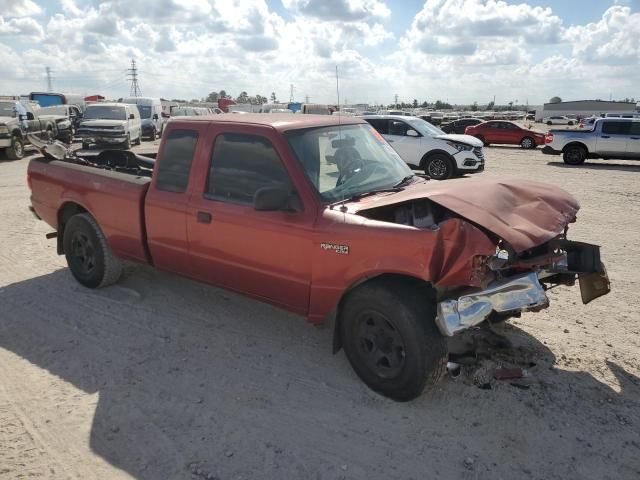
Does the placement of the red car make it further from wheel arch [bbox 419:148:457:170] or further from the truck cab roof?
the truck cab roof

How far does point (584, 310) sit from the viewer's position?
496 cm

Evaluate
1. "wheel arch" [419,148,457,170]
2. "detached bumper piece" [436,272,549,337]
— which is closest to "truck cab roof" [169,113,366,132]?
"detached bumper piece" [436,272,549,337]

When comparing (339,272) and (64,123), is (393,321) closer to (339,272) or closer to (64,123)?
(339,272)

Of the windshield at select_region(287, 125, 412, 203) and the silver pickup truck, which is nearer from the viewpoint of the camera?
the windshield at select_region(287, 125, 412, 203)

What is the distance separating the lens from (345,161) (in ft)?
13.5

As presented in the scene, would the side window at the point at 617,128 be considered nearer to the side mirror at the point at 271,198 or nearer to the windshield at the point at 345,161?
the windshield at the point at 345,161

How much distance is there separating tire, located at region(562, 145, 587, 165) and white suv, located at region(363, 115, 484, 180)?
Answer: 6.48 metres

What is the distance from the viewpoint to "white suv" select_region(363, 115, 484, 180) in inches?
542

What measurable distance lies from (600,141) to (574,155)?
0.94m

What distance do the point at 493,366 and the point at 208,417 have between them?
2.15m

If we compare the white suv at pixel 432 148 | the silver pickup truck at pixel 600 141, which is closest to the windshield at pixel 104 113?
the white suv at pixel 432 148

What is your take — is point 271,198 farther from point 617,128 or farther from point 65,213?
point 617,128

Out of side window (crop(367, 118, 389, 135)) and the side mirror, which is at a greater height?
side window (crop(367, 118, 389, 135))

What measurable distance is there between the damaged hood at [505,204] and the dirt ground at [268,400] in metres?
1.16
